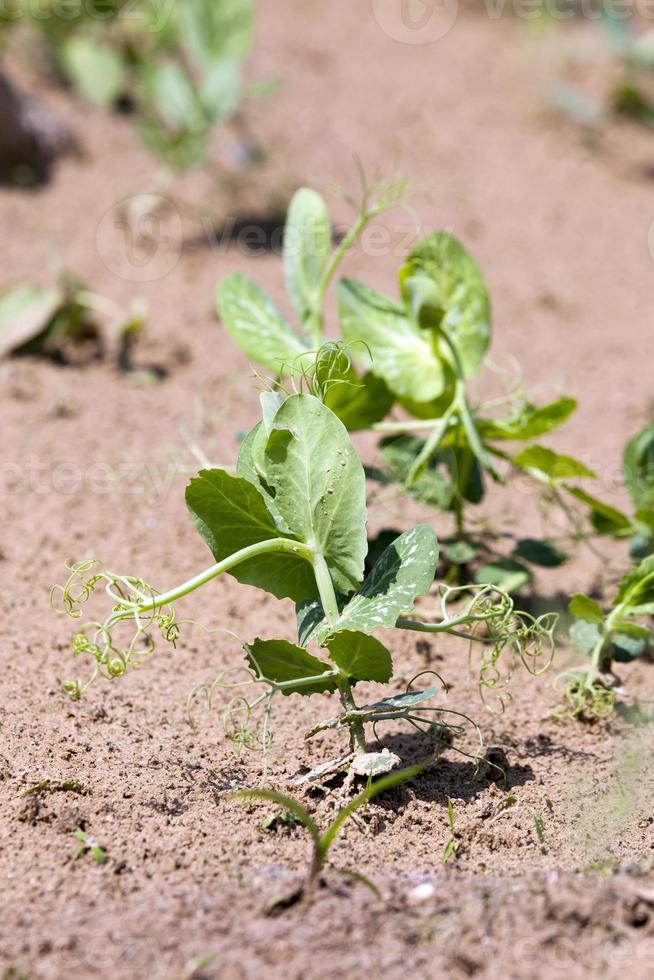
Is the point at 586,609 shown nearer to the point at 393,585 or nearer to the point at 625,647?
the point at 625,647

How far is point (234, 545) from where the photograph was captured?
4.52 ft

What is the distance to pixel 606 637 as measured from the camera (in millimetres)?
1630

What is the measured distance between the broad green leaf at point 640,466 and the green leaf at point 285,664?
2.54 ft

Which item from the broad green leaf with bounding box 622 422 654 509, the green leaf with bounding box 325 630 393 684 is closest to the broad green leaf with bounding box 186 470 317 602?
the green leaf with bounding box 325 630 393 684

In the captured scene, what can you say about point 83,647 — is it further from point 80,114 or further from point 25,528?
point 80,114

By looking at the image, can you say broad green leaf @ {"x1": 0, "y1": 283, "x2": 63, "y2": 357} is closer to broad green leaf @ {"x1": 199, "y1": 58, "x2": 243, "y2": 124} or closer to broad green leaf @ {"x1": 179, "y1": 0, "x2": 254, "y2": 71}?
broad green leaf @ {"x1": 199, "y1": 58, "x2": 243, "y2": 124}

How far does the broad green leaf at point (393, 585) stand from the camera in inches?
50.8

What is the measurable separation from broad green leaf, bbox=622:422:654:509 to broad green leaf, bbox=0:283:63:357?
1.45 metres

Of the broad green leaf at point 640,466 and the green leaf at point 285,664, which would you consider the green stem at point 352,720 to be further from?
the broad green leaf at point 640,466

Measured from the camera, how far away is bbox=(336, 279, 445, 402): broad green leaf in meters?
1.79

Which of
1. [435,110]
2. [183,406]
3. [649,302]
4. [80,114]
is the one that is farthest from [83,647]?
[435,110]

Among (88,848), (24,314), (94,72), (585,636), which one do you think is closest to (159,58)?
(94,72)

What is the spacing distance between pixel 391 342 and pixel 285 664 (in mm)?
666

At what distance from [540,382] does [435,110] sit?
66.2 inches
